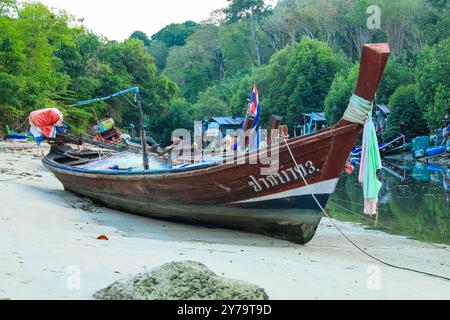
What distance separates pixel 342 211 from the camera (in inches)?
615

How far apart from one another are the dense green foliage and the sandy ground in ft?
62.4

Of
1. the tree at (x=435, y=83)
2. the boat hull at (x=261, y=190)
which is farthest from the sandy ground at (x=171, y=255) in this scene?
the tree at (x=435, y=83)

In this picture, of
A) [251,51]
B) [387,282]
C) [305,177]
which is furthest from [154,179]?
[251,51]

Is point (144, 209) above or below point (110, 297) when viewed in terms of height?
below

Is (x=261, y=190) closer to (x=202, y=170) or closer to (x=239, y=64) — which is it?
(x=202, y=170)

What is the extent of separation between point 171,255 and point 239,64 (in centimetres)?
7120

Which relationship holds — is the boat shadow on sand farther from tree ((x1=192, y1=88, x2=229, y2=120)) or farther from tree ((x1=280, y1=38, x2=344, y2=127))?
tree ((x1=192, y1=88, x2=229, y2=120))

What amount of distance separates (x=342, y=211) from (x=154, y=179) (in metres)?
6.57

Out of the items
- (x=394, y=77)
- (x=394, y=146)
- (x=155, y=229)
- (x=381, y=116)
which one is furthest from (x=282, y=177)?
(x=381, y=116)

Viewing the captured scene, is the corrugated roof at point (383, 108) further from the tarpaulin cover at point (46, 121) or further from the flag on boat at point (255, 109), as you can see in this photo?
the tarpaulin cover at point (46, 121)

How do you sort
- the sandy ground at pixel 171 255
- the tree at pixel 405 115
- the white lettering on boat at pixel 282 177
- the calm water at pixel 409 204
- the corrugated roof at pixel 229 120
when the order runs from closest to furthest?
the sandy ground at pixel 171 255
the white lettering on boat at pixel 282 177
the calm water at pixel 409 204
the tree at pixel 405 115
the corrugated roof at pixel 229 120

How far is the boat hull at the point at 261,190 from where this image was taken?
9.23 metres

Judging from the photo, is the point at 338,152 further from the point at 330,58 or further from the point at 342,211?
the point at 330,58

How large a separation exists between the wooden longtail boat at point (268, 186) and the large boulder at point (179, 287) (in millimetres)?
4738
